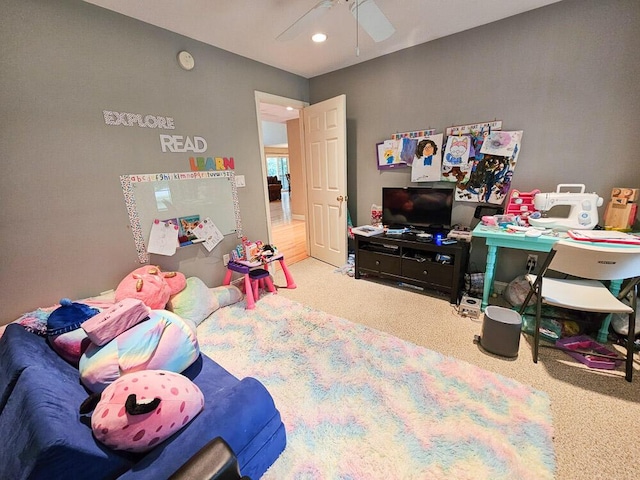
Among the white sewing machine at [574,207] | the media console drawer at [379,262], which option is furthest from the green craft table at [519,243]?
the media console drawer at [379,262]

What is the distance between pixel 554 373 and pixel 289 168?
18.7ft

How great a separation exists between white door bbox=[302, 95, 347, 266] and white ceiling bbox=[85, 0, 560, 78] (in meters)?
0.65

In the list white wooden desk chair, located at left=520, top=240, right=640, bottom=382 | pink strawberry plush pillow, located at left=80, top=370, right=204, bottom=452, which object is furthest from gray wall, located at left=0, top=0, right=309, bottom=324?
white wooden desk chair, located at left=520, top=240, right=640, bottom=382

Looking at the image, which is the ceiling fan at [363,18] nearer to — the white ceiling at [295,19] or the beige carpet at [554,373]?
the white ceiling at [295,19]

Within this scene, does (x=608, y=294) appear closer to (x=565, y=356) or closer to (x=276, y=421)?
(x=565, y=356)

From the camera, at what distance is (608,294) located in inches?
68.1

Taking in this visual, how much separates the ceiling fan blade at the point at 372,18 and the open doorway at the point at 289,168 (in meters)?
1.53

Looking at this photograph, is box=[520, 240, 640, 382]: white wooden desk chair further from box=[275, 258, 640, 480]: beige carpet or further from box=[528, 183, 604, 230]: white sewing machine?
box=[528, 183, 604, 230]: white sewing machine

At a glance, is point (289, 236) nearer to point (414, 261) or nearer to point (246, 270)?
point (246, 270)

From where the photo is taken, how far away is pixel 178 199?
2.47 metres

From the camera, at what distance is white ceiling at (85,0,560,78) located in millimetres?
1958

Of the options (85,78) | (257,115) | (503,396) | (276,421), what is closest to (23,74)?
(85,78)

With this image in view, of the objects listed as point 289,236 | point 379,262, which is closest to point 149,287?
point 379,262

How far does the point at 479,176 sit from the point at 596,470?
7.32ft
